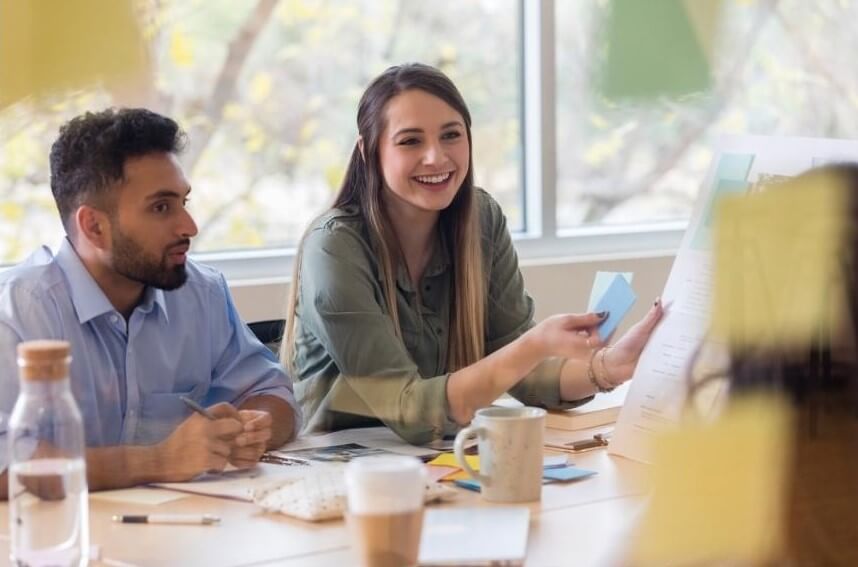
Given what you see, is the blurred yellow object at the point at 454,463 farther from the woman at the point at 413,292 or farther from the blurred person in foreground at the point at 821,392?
the blurred person in foreground at the point at 821,392

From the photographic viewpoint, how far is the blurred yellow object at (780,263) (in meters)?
0.82

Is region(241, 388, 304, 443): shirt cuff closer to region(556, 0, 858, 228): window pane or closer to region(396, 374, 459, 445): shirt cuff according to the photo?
region(396, 374, 459, 445): shirt cuff

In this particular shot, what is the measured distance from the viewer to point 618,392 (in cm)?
232

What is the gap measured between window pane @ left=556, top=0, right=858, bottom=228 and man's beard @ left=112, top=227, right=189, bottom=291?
1.98 meters

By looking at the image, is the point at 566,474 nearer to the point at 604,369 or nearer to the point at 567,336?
the point at 567,336

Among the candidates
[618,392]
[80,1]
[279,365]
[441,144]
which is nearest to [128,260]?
[279,365]

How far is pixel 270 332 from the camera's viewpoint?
2502 millimetres

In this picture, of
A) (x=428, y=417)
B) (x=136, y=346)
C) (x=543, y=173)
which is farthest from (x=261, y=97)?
(x=428, y=417)

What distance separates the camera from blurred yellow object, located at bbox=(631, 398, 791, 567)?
2.83ft

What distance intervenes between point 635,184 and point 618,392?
184cm

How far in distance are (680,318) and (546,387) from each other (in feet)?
1.38

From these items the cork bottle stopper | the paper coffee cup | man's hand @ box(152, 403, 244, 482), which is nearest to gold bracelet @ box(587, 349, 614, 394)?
man's hand @ box(152, 403, 244, 482)

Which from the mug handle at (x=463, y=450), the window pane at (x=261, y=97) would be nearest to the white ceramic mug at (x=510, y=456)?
the mug handle at (x=463, y=450)

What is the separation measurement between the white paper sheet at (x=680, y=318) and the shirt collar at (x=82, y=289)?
2.72 feet
